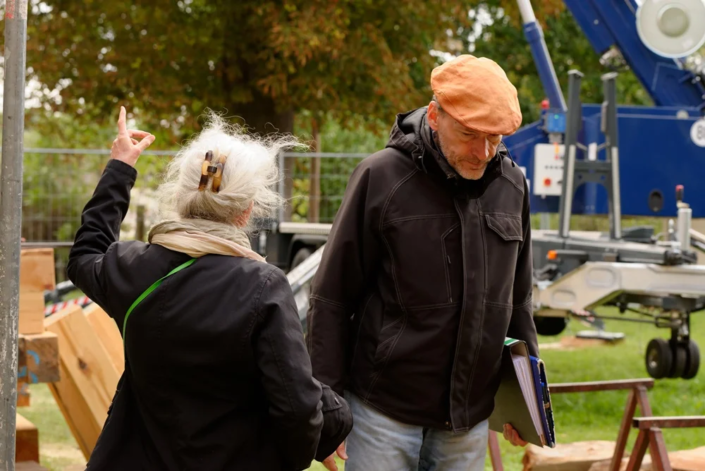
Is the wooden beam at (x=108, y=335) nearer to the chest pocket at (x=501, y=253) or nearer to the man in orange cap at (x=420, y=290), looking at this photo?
the man in orange cap at (x=420, y=290)

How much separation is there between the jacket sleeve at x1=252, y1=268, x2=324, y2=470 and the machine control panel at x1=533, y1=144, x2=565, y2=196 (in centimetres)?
657

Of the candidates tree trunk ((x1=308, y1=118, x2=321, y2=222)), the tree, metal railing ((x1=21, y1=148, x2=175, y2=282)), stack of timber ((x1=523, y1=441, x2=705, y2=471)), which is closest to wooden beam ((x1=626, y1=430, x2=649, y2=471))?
stack of timber ((x1=523, y1=441, x2=705, y2=471))

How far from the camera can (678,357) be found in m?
8.31

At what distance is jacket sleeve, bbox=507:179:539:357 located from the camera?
319cm

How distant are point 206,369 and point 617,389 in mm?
3158

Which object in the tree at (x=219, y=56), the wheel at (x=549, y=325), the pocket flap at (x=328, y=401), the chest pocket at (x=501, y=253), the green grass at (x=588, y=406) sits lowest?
the green grass at (x=588, y=406)

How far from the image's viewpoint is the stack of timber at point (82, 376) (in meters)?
5.31

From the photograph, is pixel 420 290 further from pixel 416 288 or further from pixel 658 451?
pixel 658 451

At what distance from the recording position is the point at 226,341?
7.48 ft

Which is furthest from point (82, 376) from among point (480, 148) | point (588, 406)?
point (588, 406)

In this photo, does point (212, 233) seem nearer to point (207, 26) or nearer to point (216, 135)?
point (216, 135)

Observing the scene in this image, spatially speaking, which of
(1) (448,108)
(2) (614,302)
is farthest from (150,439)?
(2) (614,302)

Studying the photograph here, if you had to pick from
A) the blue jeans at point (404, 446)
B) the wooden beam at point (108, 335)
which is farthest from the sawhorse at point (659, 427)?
the wooden beam at point (108, 335)

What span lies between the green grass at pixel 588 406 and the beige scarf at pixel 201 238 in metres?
3.82
